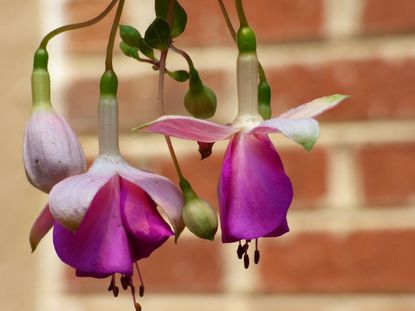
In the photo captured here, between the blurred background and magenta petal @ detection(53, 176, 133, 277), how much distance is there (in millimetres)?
411

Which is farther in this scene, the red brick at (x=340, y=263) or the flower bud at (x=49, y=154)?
the red brick at (x=340, y=263)

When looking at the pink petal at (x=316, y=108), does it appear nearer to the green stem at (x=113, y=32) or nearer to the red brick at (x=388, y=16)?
the green stem at (x=113, y=32)

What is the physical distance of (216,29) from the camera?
79 centimetres

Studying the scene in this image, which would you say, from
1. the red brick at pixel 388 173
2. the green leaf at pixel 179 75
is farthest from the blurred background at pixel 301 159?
the green leaf at pixel 179 75

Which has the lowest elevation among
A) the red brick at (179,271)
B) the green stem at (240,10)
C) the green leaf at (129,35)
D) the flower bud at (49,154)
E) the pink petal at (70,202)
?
the red brick at (179,271)

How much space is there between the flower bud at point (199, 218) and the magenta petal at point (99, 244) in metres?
0.02

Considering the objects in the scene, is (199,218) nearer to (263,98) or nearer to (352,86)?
(263,98)

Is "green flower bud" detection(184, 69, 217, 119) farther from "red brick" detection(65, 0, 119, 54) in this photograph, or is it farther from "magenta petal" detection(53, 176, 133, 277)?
"red brick" detection(65, 0, 119, 54)

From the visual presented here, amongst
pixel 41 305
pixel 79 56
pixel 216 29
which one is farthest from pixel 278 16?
pixel 41 305

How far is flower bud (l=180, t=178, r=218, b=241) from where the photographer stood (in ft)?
1.18

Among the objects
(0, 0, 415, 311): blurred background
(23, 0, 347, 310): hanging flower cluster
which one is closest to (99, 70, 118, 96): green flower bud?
(23, 0, 347, 310): hanging flower cluster

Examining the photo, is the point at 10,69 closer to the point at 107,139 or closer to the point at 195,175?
the point at 195,175

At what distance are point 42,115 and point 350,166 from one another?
0.43 m

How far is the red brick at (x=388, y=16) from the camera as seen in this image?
0.77m
